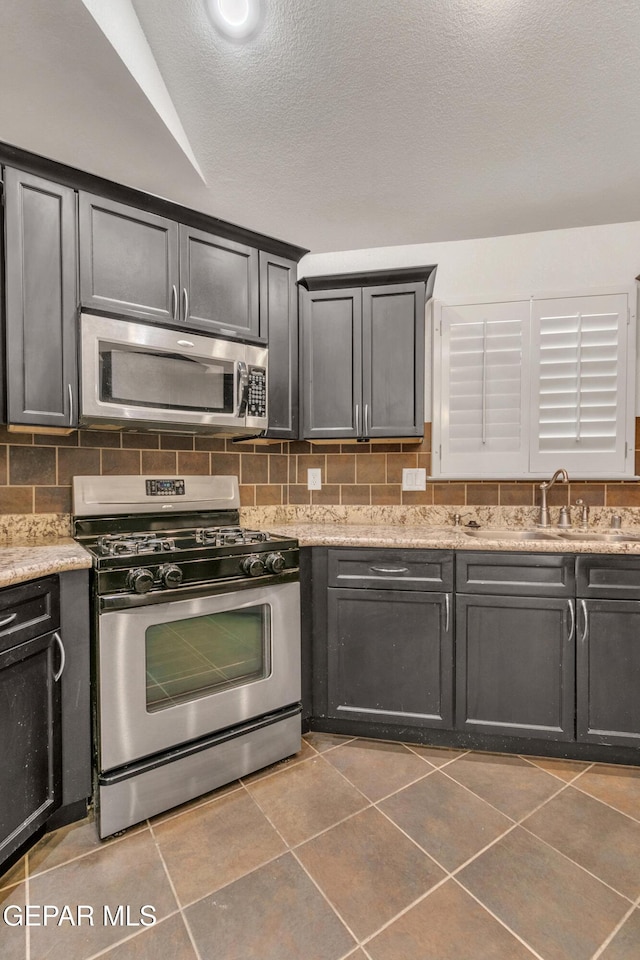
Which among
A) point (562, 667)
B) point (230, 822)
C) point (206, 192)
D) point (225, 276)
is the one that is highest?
point (206, 192)

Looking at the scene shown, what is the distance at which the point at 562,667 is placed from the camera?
1987 millimetres

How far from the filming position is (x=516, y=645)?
202 centimetres

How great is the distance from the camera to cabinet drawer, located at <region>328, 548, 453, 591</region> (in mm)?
2078

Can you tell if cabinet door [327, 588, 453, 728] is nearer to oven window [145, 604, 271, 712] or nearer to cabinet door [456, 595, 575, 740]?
cabinet door [456, 595, 575, 740]

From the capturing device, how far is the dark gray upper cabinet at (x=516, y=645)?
198cm

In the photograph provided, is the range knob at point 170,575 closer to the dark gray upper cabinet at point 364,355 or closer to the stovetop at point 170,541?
the stovetop at point 170,541

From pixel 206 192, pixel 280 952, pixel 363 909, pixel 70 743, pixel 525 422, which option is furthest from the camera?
pixel 525 422

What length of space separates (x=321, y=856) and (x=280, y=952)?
320 mm

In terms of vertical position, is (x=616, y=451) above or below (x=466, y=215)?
below

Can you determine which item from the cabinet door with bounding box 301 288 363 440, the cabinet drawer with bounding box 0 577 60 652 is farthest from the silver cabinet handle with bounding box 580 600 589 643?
the cabinet drawer with bounding box 0 577 60 652

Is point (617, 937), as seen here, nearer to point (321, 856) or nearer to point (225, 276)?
point (321, 856)

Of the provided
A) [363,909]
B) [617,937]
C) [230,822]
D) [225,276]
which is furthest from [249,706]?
[225,276]

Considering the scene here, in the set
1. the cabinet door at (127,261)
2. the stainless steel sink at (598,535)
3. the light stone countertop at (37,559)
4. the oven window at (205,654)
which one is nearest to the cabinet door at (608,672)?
the stainless steel sink at (598,535)

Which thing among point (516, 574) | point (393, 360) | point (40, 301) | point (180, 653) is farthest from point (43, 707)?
point (393, 360)
